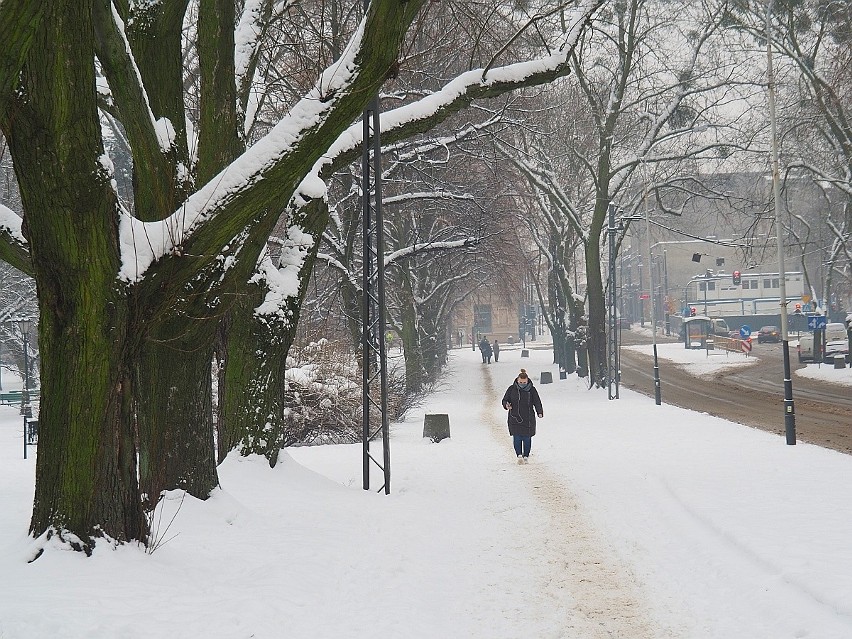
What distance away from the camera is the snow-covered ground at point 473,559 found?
672cm

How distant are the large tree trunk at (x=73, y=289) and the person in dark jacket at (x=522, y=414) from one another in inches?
417

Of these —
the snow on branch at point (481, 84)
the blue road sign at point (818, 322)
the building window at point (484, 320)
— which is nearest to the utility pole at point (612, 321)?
the blue road sign at point (818, 322)

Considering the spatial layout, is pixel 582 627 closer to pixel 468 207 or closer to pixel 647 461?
pixel 647 461

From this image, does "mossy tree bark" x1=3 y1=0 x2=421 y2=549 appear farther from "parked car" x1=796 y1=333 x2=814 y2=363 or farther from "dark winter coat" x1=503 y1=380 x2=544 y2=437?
"parked car" x1=796 y1=333 x2=814 y2=363

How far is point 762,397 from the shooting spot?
3291cm

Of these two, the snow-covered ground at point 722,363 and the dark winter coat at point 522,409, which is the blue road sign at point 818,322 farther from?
the dark winter coat at point 522,409

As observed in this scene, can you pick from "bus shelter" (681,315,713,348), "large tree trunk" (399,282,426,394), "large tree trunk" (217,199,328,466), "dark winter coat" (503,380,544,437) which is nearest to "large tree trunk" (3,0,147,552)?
"large tree trunk" (217,199,328,466)

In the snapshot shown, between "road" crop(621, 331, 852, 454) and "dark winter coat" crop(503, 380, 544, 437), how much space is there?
5.64 metres

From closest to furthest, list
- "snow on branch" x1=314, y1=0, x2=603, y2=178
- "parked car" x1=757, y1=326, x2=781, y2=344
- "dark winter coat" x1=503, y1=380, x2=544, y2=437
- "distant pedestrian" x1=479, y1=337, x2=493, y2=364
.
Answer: "snow on branch" x1=314, y1=0, x2=603, y2=178 → "dark winter coat" x1=503, y1=380, x2=544, y2=437 → "distant pedestrian" x1=479, y1=337, x2=493, y2=364 → "parked car" x1=757, y1=326, x2=781, y2=344

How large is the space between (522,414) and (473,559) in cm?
798

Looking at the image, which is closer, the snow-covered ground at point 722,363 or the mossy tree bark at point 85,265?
the mossy tree bark at point 85,265

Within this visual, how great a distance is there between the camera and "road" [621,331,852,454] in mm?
22213

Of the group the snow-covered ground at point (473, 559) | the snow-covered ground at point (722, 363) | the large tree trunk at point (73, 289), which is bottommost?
the snow-covered ground at point (722, 363)

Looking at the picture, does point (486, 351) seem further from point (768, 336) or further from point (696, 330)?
point (768, 336)
